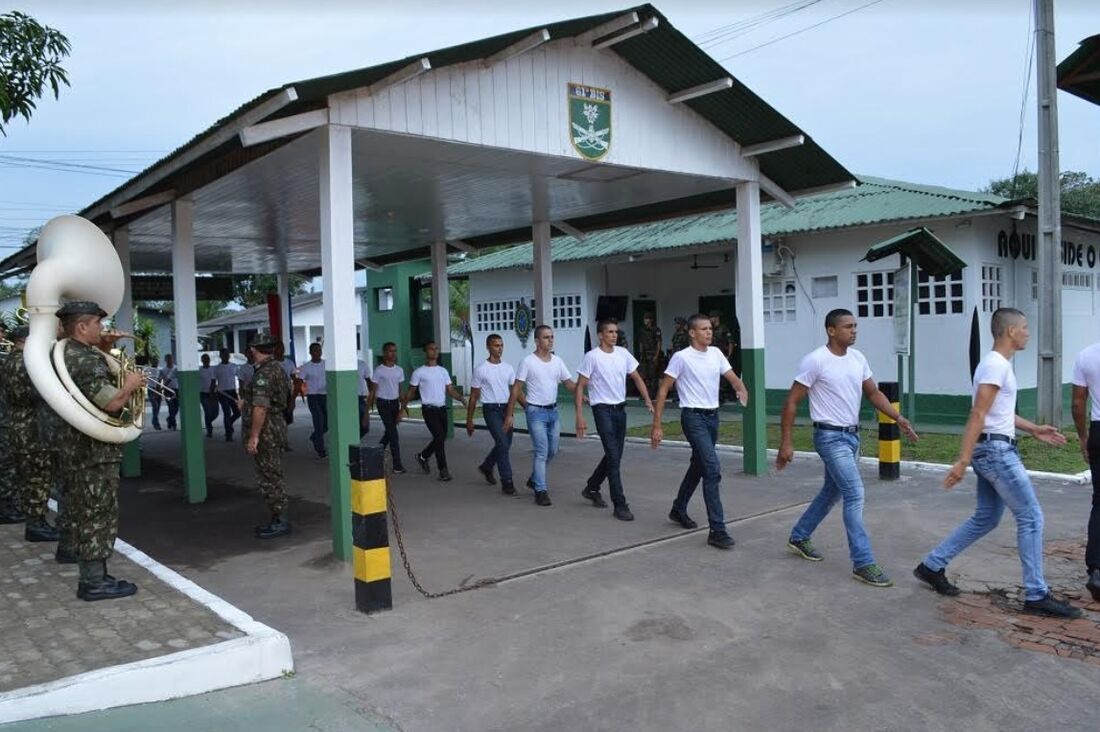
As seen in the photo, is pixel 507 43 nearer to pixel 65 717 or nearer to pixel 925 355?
pixel 65 717

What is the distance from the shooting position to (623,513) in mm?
7945

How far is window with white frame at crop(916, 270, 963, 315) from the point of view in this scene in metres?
13.8

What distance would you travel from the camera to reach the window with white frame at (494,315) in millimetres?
22391

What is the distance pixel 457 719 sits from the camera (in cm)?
400

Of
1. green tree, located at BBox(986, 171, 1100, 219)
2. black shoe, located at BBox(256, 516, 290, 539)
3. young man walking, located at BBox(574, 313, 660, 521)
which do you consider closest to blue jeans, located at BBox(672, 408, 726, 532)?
young man walking, located at BBox(574, 313, 660, 521)

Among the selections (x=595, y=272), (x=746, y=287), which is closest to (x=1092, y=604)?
(x=746, y=287)

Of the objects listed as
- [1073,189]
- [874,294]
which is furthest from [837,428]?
[1073,189]

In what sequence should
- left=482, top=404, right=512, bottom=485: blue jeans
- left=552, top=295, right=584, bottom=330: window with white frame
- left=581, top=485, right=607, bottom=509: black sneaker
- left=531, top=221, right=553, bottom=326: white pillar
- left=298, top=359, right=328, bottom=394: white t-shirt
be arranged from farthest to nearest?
left=552, top=295, right=584, bottom=330: window with white frame → left=531, top=221, right=553, bottom=326: white pillar → left=298, top=359, right=328, bottom=394: white t-shirt → left=482, top=404, right=512, bottom=485: blue jeans → left=581, top=485, right=607, bottom=509: black sneaker

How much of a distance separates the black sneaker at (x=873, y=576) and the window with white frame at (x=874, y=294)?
384 inches

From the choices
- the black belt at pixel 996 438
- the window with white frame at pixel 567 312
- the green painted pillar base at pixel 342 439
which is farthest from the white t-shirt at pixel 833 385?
the window with white frame at pixel 567 312

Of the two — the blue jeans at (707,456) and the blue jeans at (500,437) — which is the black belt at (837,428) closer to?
the blue jeans at (707,456)

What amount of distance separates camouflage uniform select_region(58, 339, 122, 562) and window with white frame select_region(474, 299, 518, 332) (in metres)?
16.9

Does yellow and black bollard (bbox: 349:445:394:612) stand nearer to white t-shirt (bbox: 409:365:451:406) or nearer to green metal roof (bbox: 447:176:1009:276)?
white t-shirt (bbox: 409:365:451:406)

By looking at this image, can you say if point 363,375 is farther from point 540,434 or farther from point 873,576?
point 873,576
